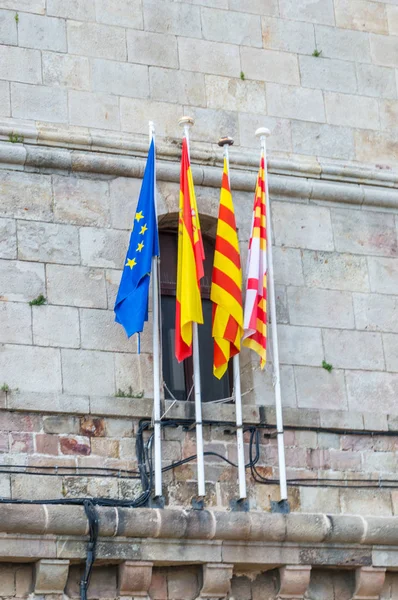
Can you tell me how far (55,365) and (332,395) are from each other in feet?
8.51

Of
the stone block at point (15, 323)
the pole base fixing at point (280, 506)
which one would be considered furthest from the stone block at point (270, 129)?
the pole base fixing at point (280, 506)

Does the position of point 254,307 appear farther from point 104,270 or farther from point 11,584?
point 11,584

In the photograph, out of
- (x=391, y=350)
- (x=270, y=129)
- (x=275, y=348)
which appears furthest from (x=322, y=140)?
(x=275, y=348)

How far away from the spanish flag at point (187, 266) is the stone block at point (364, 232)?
183 cm

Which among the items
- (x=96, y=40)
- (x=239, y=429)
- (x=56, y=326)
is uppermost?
(x=96, y=40)

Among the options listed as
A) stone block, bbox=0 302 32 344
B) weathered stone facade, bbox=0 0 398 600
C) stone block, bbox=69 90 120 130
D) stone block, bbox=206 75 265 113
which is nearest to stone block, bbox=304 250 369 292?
weathered stone facade, bbox=0 0 398 600

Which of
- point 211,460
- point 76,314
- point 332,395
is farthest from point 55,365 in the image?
point 332,395

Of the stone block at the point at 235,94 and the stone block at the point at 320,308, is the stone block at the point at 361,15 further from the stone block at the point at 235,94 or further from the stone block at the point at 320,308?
the stone block at the point at 320,308

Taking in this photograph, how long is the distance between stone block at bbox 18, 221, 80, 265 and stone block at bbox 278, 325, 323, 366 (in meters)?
2.02

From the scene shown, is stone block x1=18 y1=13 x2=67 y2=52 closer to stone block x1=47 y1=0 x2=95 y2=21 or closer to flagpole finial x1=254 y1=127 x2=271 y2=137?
stone block x1=47 y1=0 x2=95 y2=21

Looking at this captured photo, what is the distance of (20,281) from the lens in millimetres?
13641

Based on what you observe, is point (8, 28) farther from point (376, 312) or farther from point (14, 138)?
point (376, 312)

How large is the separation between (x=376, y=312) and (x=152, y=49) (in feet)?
10.8

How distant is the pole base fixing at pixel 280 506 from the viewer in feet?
44.0
